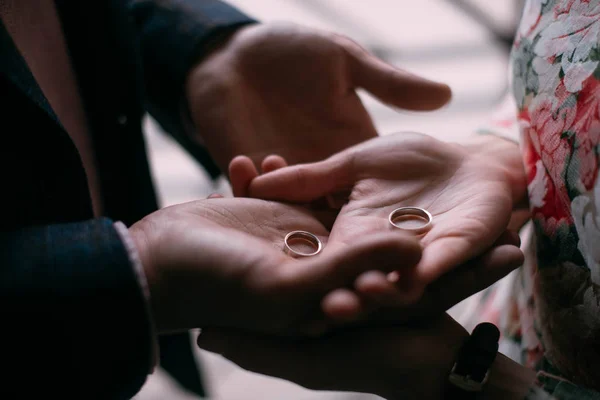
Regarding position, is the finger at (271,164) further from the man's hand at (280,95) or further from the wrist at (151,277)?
the wrist at (151,277)

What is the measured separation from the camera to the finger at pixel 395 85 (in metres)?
0.70

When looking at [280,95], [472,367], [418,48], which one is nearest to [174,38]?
[280,95]

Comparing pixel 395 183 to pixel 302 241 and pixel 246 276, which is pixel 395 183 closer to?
pixel 302 241

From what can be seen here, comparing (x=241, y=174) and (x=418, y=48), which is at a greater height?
(x=241, y=174)

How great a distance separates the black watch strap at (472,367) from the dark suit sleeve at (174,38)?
0.55 m

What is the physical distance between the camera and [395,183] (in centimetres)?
62

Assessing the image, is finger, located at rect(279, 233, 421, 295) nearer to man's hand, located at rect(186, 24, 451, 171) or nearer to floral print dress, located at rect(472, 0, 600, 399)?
floral print dress, located at rect(472, 0, 600, 399)

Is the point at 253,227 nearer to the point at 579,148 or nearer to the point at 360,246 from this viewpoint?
the point at 360,246

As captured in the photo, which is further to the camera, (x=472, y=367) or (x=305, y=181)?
(x=305, y=181)

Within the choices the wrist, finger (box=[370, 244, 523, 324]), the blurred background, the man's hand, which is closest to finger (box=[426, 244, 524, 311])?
finger (box=[370, 244, 523, 324])

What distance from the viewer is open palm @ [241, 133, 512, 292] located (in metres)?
0.55

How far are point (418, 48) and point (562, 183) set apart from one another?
59.6 inches

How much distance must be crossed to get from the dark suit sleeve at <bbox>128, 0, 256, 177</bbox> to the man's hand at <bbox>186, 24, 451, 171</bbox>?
20mm

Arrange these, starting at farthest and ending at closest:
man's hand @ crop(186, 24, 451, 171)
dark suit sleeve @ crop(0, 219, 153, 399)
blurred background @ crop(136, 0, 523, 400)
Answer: blurred background @ crop(136, 0, 523, 400) < man's hand @ crop(186, 24, 451, 171) < dark suit sleeve @ crop(0, 219, 153, 399)
